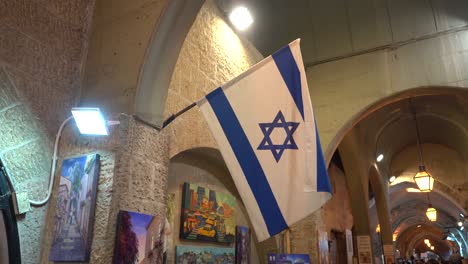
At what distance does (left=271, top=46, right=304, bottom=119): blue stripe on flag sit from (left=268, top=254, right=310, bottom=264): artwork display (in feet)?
8.78

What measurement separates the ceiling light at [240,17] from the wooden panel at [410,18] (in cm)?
210

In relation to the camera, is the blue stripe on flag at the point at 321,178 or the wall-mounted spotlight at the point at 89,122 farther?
the wall-mounted spotlight at the point at 89,122

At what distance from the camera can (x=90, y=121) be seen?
8.61 feet

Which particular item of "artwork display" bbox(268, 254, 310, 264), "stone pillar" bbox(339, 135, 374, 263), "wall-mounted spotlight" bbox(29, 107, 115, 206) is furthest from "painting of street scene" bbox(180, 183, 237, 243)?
"stone pillar" bbox(339, 135, 374, 263)

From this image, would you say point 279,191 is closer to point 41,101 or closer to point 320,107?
point 41,101

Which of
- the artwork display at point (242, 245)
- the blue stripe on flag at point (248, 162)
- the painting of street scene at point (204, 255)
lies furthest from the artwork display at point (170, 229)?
the blue stripe on flag at point (248, 162)

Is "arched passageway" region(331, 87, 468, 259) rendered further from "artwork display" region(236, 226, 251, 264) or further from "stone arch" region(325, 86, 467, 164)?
"artwork display" region(236, 226, 251, 264)

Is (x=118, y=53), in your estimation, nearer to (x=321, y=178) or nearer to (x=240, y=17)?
(x=321, y=178)

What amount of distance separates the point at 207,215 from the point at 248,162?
84.3 inches

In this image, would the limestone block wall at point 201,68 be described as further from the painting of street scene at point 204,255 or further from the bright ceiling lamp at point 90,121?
the painting of street scene at point 204,255

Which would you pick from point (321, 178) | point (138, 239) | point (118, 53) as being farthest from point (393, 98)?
point (138, 239)

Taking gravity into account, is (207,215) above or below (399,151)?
below

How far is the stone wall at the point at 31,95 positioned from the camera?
A: 105 inches

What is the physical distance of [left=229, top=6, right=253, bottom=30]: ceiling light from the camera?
4.84m
